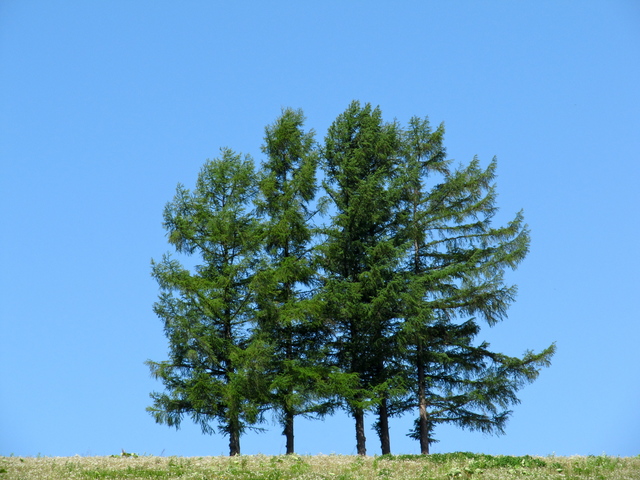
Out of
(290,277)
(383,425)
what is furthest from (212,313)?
(383,425)

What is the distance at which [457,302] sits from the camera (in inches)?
1035

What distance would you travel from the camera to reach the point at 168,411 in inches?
957

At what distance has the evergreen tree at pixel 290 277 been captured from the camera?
79.9 ft

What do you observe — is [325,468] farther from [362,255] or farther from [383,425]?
[362,255]

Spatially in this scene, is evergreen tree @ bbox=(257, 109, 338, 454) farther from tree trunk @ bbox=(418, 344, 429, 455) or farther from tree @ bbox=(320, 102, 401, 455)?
tree trunk @ bbox=(418, 344, 429, 455)

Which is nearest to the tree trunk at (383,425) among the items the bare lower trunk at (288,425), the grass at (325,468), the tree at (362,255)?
the tree at (362,255)

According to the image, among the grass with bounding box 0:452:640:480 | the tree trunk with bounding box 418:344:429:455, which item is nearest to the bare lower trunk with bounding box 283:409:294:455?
the grass with bounding box 0:452:640:480

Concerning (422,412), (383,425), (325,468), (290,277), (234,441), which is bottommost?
(325,468)

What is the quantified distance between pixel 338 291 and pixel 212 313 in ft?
13.5

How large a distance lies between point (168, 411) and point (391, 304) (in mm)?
7749

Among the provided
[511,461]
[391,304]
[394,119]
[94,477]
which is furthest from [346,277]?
[94,477]

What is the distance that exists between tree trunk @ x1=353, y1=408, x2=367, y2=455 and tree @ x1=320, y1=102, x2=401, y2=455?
3cm

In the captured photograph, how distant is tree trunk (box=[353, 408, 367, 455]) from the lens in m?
24.4

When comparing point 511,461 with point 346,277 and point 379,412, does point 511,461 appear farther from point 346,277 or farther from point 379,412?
point 346,277
